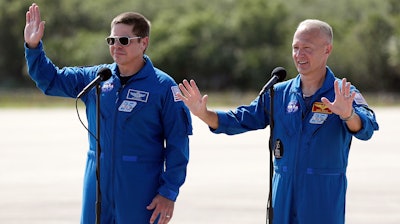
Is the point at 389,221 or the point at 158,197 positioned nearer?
the point at 158,197

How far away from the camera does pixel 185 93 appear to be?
18.8 ft

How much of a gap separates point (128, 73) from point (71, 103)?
46.7 m

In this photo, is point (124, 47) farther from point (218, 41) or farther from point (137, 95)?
point (218, 41)

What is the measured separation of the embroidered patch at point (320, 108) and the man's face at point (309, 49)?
208mm

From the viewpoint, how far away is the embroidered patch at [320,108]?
564cm

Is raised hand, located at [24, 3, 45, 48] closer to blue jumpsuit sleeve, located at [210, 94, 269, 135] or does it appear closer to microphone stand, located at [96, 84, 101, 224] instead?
microphone stand, located at [96, 84, 101, 224]

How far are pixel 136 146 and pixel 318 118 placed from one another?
1.16 metres

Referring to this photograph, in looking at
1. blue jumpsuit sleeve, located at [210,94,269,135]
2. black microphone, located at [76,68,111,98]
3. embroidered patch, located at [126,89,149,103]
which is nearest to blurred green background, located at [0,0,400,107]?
blue jumpsuit sleeve, located at [210,94,269,135]

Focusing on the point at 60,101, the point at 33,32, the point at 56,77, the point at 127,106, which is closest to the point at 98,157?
the point at 127,106

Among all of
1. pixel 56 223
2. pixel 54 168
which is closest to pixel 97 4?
pixel 54 168

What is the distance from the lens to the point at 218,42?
78812 mm

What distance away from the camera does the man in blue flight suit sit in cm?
561

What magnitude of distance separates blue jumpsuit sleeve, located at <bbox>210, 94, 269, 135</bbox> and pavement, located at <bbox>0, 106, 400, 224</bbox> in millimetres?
4569

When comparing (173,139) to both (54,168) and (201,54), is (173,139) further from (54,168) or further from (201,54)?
(201,54)
